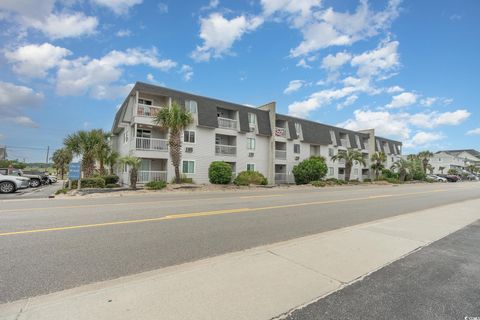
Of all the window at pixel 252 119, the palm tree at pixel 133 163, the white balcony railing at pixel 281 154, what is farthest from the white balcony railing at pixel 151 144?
the white balcony railing at pixel 281 154

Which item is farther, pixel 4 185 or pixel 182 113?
pixel 182 113

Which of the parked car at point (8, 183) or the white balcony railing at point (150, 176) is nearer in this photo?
the parked car at point (8, 183)

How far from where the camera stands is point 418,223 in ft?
28.6

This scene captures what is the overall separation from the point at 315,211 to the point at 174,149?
14.7 meters

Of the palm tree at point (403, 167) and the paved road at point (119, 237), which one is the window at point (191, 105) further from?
the palm tree at point (403, 167)

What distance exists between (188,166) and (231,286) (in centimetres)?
2367

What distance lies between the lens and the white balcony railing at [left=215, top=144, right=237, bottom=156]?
29453 mm

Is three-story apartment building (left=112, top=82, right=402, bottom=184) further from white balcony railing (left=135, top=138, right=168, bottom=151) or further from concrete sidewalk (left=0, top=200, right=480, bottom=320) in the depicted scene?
concrete sidewalk (left=0, top=200, right=480, bottom=320)

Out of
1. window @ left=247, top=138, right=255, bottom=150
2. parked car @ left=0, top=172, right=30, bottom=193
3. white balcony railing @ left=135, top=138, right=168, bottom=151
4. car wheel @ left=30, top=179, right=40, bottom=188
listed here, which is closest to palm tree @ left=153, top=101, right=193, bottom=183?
white balcony railing @ left=135, top=138, right=168, bottom=151

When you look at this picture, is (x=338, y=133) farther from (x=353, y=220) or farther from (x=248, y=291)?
(x=248, y=291)

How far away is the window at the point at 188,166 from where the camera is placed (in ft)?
86.7

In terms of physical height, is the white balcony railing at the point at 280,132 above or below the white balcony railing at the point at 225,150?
above

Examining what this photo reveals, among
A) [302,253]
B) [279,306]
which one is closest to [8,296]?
[279,306]

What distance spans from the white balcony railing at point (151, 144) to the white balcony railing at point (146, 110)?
7.49 feet
